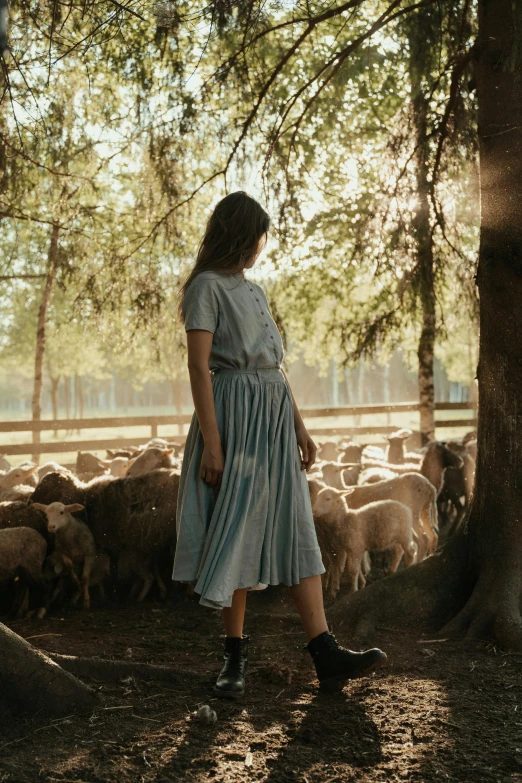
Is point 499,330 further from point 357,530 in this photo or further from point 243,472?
point 357,530

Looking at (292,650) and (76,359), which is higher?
(76,359)

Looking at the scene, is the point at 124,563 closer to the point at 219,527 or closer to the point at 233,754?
the point at 219,527

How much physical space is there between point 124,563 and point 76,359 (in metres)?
23.7

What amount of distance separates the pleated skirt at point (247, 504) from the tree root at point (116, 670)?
23.4 inches

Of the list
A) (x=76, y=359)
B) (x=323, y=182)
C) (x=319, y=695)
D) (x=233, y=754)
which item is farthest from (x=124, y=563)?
(x=76, y=359)

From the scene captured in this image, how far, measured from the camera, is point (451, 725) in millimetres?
3307

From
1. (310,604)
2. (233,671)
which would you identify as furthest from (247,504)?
(233,671)

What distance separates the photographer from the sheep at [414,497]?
8.06 metres

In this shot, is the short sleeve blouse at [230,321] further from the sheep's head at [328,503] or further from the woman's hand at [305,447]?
the sheep's head at [328,503]

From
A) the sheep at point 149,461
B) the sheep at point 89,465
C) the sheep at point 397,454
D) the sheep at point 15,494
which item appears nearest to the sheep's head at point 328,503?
the sheep at point 149,461

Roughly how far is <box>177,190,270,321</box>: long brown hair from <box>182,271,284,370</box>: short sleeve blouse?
7cm

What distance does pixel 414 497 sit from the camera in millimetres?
8078

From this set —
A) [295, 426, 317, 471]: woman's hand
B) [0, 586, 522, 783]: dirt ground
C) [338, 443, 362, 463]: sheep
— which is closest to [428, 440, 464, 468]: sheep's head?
[338, 443, 362, 463]: sheep

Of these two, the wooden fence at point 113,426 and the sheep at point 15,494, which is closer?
the sheep at point 15,494
